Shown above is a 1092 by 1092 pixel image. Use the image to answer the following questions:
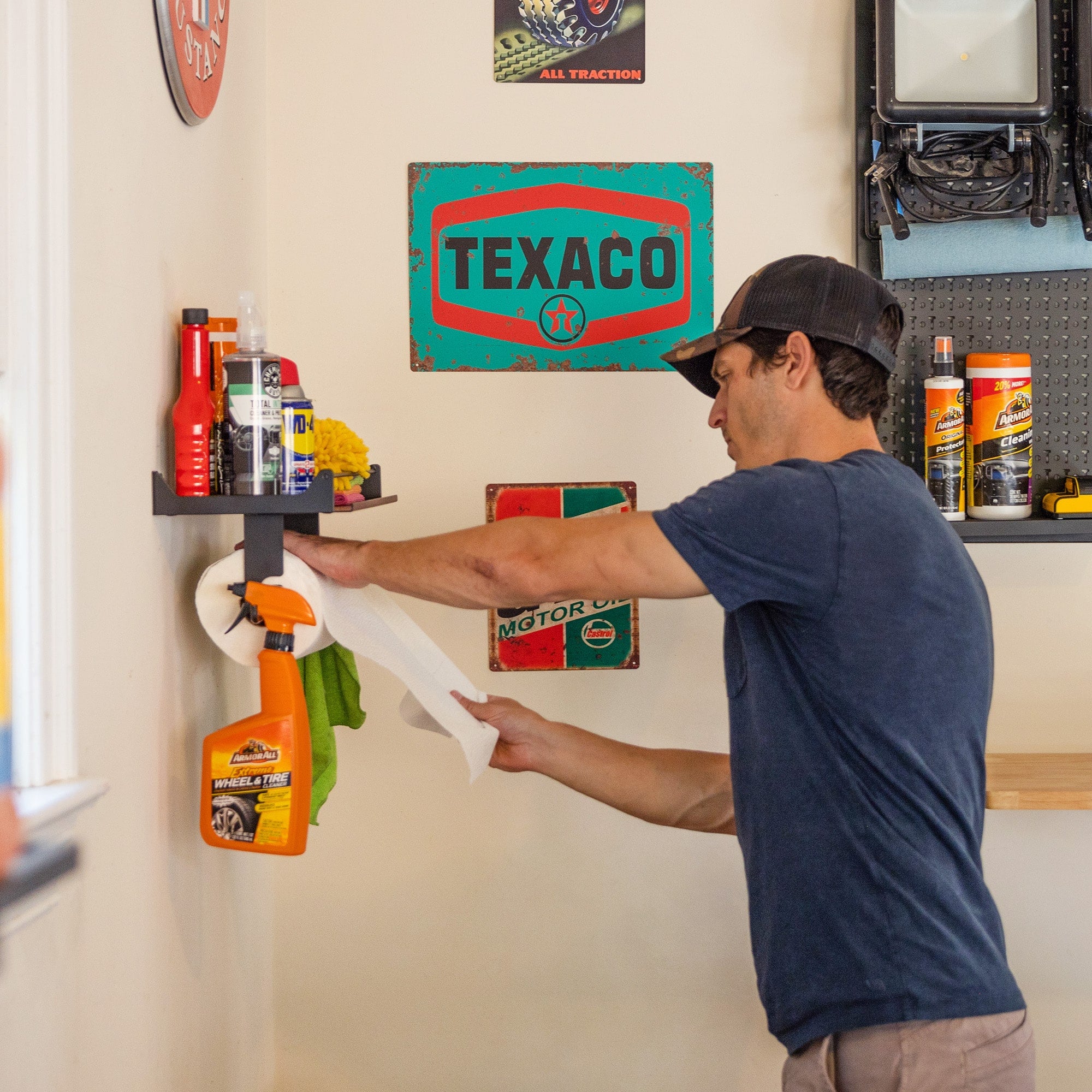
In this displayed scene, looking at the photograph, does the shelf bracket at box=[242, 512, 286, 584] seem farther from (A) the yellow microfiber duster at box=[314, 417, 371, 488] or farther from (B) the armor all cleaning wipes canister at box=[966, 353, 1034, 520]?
(B) the armor all cleaning wipes canister at box=[966, 353, 1034, 520]

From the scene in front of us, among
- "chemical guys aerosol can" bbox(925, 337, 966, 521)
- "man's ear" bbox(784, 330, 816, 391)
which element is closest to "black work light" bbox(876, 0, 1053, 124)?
"chemical guys aerosol can" bbox(925, 337, 966, 521)

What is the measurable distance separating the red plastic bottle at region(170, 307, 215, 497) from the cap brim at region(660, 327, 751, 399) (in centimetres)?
67

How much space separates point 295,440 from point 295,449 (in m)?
0.01

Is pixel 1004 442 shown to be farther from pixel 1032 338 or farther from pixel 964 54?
pixel 964 54

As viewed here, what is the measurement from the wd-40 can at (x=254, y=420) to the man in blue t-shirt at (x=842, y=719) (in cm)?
11

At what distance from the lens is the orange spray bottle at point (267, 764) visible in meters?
1.24

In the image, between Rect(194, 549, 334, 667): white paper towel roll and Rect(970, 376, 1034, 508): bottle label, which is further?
Rect(970, 376, 1034, 508): bottle label

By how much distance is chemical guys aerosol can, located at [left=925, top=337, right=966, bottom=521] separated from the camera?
1.84 metres

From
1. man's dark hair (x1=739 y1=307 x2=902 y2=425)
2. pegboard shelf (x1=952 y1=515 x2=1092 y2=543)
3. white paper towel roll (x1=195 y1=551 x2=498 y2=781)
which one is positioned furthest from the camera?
pegboard shelf (x1=952 y1=515 x2=1092 y2=543)

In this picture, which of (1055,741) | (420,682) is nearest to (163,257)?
(420,682)

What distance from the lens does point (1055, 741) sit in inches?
78.7

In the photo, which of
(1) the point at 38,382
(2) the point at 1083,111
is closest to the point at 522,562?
(1) the point at 38,382

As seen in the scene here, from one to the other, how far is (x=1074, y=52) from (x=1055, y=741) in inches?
49.3

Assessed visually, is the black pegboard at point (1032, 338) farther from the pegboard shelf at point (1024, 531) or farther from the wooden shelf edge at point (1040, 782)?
the wooden shelf edge at point (1040, 782)
